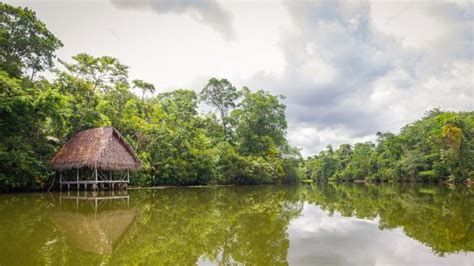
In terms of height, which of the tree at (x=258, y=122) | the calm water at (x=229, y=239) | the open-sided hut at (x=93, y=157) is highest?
the tree at (x=258, y=122)

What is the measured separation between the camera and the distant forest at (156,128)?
50.1 feet

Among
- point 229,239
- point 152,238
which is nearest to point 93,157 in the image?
point 152,238

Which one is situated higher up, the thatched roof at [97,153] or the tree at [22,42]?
the tree at [22,42]

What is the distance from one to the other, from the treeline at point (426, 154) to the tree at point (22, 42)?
34.0 metres

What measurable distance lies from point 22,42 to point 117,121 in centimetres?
654

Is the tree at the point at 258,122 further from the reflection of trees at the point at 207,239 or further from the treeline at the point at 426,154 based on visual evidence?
the reflection of trees at the point at 207,239

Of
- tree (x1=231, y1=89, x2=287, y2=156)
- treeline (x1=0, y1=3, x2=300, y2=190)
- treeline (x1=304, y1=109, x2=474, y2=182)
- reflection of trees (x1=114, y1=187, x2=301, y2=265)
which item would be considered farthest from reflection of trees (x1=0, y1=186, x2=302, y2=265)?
treeline (x1=304, y1=109, x2=474, y2=182)

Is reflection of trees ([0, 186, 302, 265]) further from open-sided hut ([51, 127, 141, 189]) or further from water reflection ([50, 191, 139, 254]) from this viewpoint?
open-sided hut ([51, 127, 141, 189])

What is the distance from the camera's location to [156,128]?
2284 centimetres

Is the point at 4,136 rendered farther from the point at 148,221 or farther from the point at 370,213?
the point at 370,213

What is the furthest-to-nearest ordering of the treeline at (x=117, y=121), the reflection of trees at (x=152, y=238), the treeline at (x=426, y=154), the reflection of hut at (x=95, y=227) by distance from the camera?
the treeline at (x=426, y=154) → the treeline at (x=117, y=121) → the reflection of hut at (x=95, y=227) → the reflection of trees at (x=152, y=238)

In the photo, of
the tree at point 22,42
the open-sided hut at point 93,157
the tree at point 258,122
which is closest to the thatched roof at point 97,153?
the open-sided hut at point 93,157

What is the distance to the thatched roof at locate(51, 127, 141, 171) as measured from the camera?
16.4 m

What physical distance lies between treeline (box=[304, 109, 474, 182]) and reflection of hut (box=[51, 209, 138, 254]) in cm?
3319
